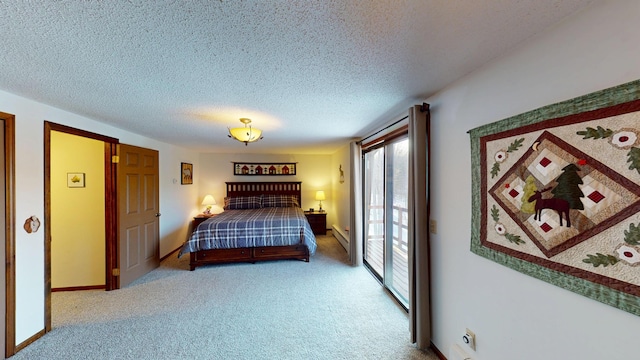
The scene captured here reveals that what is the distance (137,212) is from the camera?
3293mm

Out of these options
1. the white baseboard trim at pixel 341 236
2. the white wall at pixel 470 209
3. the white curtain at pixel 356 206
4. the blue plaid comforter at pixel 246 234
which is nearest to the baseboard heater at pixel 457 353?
the white wall at pixel 470 209

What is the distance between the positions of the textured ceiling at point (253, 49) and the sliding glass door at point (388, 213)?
0.85 meters

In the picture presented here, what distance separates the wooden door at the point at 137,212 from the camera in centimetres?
304

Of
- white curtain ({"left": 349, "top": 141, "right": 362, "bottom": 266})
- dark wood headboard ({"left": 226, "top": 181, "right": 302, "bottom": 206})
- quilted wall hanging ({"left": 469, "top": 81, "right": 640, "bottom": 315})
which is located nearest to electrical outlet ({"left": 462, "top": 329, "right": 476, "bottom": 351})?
quilted wall hanging ({"left": 469, "top": 81, "right": 640, "bottom": 315})

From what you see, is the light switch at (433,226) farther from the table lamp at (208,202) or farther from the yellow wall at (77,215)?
the table lamp at (208,202)

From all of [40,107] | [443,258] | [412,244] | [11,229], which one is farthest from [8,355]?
[443,258]

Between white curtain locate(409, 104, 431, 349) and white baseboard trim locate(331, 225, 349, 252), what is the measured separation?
2499mm

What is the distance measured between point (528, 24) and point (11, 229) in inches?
152

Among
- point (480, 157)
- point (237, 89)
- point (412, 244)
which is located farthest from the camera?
point (412, 244)

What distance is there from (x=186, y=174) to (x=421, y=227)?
16.1 ft

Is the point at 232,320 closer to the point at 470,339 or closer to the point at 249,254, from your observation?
the point at 249,254

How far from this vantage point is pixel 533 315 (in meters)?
1.15

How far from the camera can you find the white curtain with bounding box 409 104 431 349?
6.27 ft

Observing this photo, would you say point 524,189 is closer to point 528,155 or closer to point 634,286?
point 528,155
